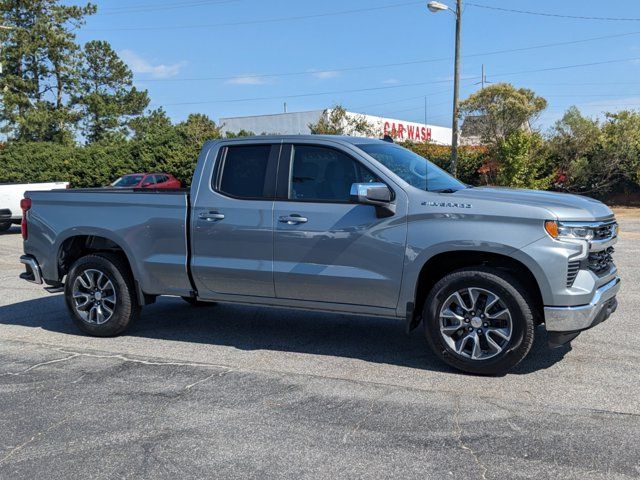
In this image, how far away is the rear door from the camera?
18.7 ft

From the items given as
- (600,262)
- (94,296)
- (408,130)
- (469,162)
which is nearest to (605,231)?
(600,262)

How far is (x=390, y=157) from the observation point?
5742mm

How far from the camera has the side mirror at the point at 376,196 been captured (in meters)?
5.07

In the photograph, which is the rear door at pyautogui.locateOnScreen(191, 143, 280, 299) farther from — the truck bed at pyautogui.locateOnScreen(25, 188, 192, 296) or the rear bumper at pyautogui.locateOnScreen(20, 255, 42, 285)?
the rear bumper at pyautogui.locateOnScreen(20, 255, 42, 285)

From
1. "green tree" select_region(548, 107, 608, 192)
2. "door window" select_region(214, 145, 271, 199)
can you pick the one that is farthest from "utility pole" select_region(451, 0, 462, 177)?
"door window" select_region(214, 145, 271, 199)

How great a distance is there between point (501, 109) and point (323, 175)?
2228 cm

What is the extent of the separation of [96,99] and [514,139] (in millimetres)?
36324

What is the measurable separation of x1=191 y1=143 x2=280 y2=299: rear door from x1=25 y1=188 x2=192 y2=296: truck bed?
0.58 feet

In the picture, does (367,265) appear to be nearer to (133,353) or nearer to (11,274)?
(133,353)

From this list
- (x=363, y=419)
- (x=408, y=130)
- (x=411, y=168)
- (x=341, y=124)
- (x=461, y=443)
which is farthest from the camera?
(x=408, y=130)

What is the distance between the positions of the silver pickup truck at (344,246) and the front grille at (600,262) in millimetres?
16

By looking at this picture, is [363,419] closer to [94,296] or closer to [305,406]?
[305,406]

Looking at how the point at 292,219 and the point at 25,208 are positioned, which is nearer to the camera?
the point at 292,219

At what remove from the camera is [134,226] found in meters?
6.20
